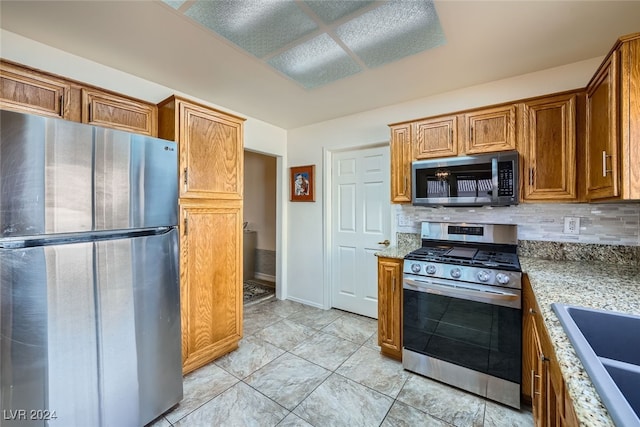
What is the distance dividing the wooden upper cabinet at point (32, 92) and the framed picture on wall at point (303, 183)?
7.45 ft

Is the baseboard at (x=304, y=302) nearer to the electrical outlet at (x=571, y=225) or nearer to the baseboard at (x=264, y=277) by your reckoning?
the baseboard at (x=264, y=277)

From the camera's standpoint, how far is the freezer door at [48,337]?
3.76 ft

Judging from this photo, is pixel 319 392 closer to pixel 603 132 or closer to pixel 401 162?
pixel 401 162

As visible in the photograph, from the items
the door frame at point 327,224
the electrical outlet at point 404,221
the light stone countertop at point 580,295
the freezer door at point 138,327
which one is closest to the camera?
the light stone countertop at point 580,295

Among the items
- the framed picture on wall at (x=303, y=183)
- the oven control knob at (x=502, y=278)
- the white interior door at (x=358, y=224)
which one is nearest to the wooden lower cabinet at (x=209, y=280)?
the framed picture on wall at (x=303, y=183)

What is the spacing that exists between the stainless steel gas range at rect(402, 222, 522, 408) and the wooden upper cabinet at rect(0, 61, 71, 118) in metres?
2.63

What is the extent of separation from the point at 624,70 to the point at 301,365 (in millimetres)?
2676

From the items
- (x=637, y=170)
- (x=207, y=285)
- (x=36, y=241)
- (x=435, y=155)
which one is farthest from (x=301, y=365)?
(x=637, y=170)

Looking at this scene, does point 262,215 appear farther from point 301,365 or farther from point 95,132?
point 95,132

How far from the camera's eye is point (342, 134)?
3.22 meters

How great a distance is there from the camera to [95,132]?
1371 mm

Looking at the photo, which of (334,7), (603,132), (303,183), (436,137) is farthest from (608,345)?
(303,183)

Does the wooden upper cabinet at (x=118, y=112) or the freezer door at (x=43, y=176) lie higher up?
the wooden upper cabinet at (x=118, y=112)

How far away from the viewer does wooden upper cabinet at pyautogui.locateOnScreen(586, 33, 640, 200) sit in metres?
1.25
